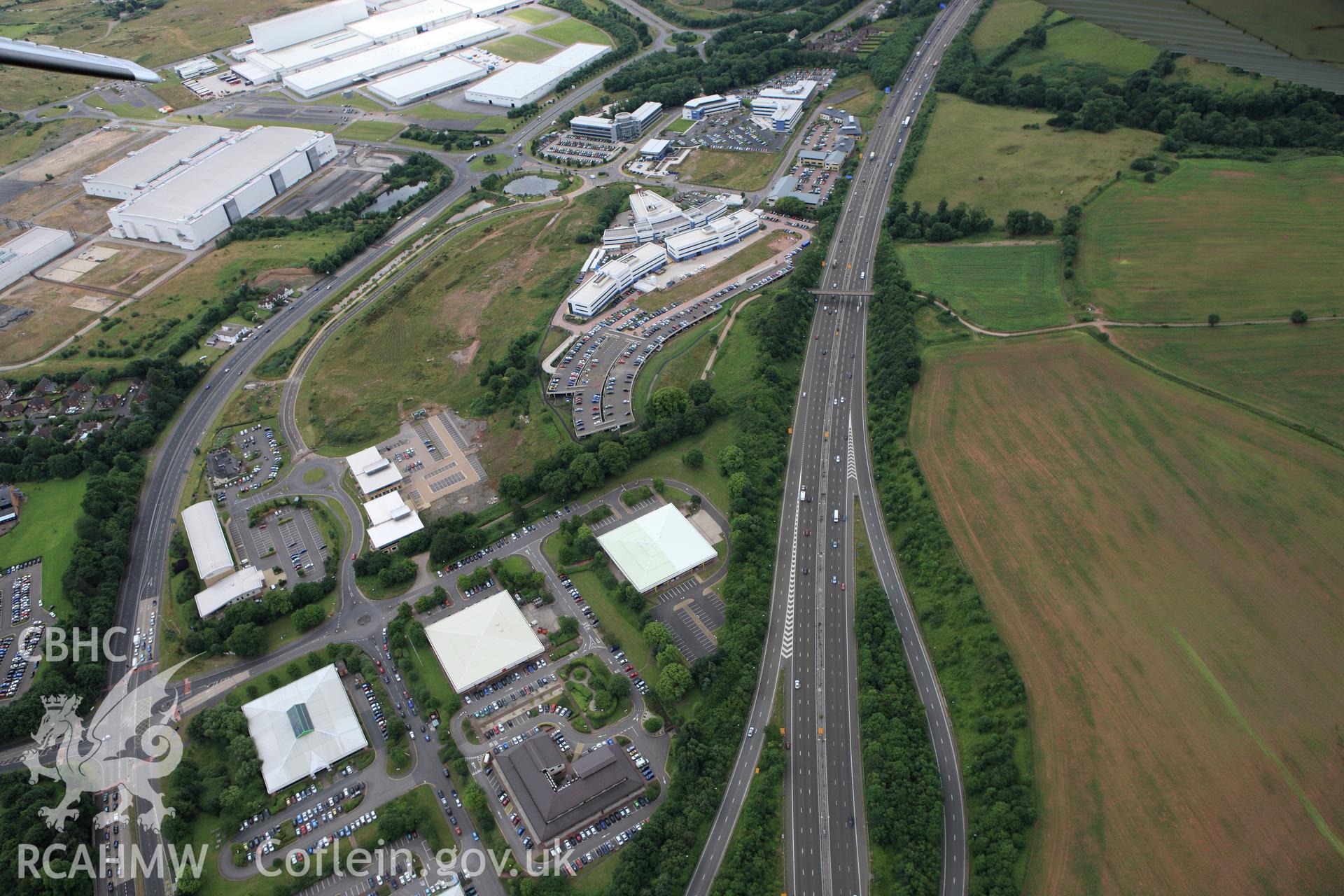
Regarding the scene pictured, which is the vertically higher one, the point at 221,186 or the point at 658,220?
the point at 221,186

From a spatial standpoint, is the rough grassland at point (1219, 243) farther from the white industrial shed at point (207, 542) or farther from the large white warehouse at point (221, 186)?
the large white warehouse at point (221, 186)

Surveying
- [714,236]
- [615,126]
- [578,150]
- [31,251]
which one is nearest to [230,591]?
[714,236]

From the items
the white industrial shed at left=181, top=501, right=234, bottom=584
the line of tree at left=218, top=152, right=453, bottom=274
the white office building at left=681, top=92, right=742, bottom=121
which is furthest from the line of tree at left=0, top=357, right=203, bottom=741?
the white office building at left=681, top=92, right=742, bottom=121

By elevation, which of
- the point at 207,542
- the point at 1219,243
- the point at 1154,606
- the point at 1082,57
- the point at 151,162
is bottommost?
the point at 207,542

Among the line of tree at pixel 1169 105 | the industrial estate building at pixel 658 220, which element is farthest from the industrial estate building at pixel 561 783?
the line of tree at pixel 1169 105

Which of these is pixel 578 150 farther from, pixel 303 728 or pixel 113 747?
pixel 113 747

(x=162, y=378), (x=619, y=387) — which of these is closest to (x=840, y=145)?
(x=619, y=387)
